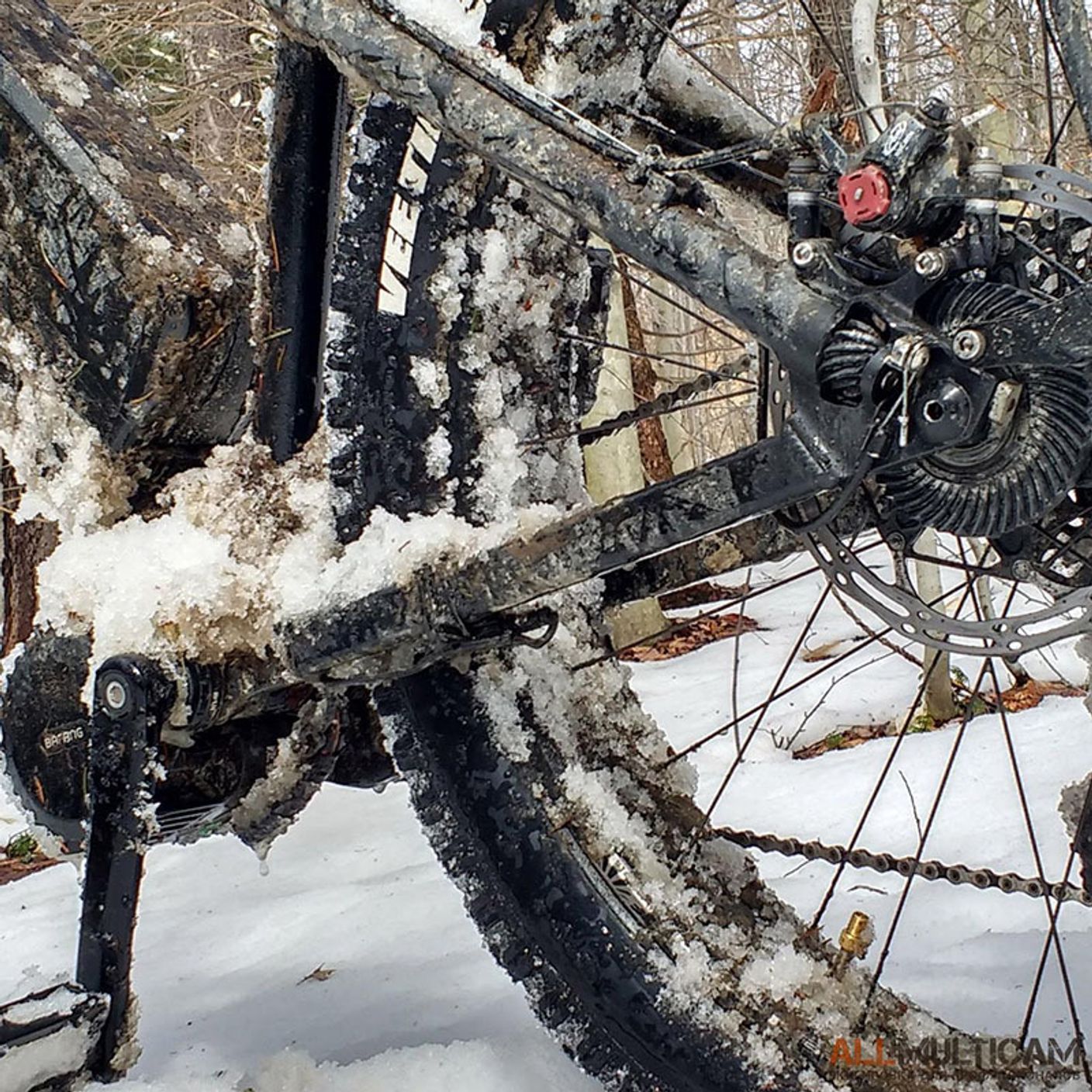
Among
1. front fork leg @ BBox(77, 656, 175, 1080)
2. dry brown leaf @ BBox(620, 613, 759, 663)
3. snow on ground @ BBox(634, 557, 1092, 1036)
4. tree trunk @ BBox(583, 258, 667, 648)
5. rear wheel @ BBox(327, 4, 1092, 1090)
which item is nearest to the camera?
rear wheel @ BBox(327, 4, 1092, 1090)

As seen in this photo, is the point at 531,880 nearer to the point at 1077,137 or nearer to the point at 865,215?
the point at 865,215

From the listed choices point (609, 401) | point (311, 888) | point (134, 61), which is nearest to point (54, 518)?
point (311, 888)

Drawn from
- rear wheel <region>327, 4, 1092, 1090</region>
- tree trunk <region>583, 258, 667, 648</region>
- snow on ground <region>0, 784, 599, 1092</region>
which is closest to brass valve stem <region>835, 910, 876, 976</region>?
rear wheel <region>327, 4, 1092, 1090</region>

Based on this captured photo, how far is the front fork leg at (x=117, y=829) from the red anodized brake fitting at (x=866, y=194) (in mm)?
974

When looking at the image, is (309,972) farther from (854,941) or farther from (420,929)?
(854,941)

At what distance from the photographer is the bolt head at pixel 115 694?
159 cm

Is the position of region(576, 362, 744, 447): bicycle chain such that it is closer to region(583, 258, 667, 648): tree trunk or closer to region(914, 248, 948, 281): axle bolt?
region(914, 248, 948, 281): axle bolt

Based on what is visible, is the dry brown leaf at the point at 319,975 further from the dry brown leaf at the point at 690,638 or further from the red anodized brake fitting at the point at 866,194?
the dry brown leaf at the point at 690,638

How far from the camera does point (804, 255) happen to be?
124 cm

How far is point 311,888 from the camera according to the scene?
276 cm

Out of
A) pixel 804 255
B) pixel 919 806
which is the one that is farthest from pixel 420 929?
pixel 804 255

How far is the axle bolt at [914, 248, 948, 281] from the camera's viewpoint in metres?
1.18

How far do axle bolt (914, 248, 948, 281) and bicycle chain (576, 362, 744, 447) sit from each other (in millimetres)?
548

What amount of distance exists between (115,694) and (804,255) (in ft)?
3.22
